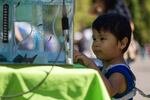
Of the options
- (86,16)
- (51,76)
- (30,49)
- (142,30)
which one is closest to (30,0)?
(30,49)

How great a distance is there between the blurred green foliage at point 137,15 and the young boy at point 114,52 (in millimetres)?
17201

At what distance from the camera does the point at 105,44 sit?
4.24m

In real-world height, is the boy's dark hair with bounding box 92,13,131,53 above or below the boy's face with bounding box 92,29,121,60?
above

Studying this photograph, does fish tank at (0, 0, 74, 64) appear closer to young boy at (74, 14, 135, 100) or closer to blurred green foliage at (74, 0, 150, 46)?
young boy at (74, 14, 135, 100)

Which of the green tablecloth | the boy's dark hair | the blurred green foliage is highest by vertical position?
the boy's dark hair

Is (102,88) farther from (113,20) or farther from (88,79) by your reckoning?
(113,20)

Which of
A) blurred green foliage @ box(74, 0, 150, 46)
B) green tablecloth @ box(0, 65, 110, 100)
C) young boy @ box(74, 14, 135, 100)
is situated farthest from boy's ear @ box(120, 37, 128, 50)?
blurred green foliage @ box(74, 0, 150, 46)

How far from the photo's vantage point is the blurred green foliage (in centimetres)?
2236

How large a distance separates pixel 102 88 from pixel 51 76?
0.26 metres

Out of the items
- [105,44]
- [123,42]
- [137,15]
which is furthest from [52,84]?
→ [137,15]

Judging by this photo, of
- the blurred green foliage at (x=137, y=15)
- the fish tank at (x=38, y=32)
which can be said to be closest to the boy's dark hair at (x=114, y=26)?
the fish tank at (x=38, y=32)

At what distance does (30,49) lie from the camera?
13.4ft

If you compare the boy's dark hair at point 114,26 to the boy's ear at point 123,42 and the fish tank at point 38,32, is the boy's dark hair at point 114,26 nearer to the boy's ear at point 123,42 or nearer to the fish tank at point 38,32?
the boy's ear at point 123,42

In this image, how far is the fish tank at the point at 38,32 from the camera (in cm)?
400
